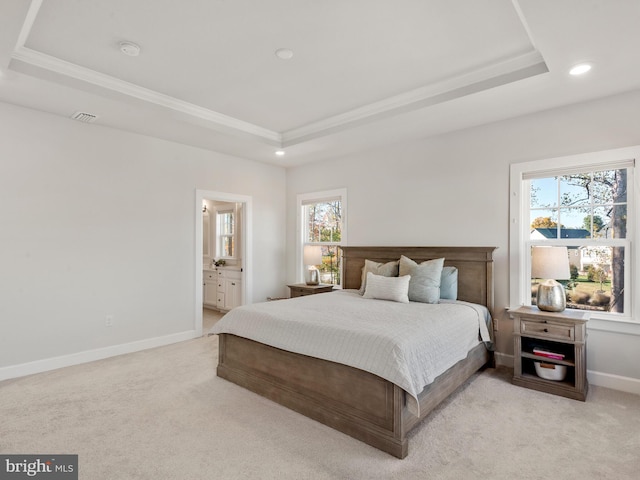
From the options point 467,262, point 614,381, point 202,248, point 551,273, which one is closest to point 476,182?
point 467,262

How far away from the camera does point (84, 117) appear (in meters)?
3.61

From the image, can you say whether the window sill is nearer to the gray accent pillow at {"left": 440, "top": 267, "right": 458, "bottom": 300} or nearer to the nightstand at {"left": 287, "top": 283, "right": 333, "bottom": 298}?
the gray accent pillow at {"left": 440, "top": 267, "right": 458, "bottom": 300}

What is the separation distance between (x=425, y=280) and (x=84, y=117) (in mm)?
3863

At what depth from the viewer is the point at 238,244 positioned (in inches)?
246

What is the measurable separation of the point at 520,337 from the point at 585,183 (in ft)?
5.21

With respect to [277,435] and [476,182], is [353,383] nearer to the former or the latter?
[277,435]

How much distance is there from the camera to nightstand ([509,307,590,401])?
9.40ft

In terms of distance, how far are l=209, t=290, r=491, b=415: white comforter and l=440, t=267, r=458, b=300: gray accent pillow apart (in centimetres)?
17

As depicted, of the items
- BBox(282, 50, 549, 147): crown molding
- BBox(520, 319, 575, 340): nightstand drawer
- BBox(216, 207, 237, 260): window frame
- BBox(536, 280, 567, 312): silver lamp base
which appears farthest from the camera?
BBox(216, 207, 237, 260): window frame

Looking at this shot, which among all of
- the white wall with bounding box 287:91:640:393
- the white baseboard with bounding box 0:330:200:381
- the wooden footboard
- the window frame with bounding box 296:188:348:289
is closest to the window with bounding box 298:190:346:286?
the window frame with bounding box 296:188:348:289

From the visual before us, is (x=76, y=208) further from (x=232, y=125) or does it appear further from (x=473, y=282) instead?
(x=473, y=282)

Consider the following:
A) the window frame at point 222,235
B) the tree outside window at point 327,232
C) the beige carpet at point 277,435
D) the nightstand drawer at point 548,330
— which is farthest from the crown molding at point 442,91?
the window frame at point 222,235

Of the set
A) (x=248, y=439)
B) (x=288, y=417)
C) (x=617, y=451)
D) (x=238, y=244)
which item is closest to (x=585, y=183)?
(x=617, y=451)

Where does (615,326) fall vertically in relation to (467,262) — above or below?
below
